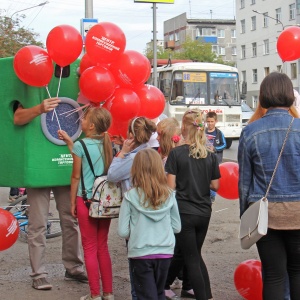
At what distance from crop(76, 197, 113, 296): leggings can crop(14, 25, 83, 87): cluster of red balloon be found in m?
1.06

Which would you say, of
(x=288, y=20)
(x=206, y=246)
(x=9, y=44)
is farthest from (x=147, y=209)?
(x=288, y=20)

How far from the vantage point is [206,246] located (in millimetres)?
6742

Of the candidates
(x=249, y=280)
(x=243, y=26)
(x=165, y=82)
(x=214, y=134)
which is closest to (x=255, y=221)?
(x=249, y=280)

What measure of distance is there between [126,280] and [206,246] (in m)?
1.55

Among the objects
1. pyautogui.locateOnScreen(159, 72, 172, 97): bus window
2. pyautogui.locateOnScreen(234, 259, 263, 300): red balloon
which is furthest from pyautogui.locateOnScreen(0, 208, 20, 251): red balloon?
pyautogui.locateOnScreen(159, 72, 172, 97): bus window

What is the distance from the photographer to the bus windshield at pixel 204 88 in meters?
18.9

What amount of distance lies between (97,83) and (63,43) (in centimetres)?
43

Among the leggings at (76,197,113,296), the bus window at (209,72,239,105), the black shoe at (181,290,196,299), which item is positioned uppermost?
the bus window at (209,72,239,105)

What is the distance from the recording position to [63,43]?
4.77 metres

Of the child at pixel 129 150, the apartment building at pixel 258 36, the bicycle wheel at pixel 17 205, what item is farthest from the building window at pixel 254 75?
the child at pixel 129 150

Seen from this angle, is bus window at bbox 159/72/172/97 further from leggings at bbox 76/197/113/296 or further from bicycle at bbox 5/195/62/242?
leggings at bbox 76/197/113/296

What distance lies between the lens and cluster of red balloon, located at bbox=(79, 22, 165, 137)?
15.9 feet

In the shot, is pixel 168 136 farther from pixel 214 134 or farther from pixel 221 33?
pixel 221 33

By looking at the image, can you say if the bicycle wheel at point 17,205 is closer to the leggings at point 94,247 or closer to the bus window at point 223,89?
the leggings at point 94,247
